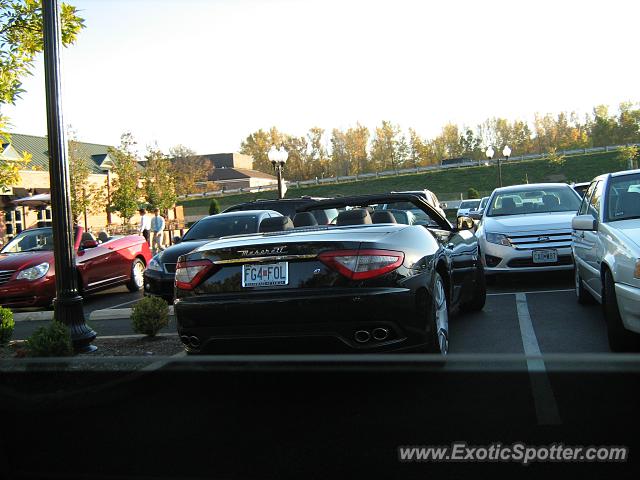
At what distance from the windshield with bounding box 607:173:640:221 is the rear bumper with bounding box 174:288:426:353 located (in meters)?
2.78

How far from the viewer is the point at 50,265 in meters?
10.2

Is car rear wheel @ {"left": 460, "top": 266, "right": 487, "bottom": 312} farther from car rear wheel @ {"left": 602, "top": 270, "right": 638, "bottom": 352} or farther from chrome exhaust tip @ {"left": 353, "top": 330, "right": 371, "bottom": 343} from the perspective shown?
chrome exhaust tip @ {"left": 353, "top": 330, "right": 371, "bottom": 343}

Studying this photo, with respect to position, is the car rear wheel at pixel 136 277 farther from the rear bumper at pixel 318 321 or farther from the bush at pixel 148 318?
the rear bumper at pixel 318 321

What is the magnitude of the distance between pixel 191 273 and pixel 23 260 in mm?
7231

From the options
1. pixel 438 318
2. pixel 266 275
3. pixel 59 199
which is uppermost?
pixel 59 199

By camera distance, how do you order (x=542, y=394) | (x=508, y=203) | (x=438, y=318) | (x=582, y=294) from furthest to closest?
(x=508, y=203)
(x=582, y=294)
(x=438, y=318)
(x=542, y=394)

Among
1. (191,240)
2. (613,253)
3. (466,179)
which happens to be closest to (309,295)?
(613,253)

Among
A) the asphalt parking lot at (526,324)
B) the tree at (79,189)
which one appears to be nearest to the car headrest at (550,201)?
the asphalt parking lot at (526,324)

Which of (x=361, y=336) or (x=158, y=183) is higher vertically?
(x=158, y=183)

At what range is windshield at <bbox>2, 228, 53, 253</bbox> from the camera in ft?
36.8

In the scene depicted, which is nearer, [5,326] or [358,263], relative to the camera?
[358,263]

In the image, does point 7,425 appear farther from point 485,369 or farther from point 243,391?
point 485,369

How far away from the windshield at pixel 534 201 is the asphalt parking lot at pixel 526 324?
3.69 feet

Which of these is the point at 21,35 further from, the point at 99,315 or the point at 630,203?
the point at 630,203
